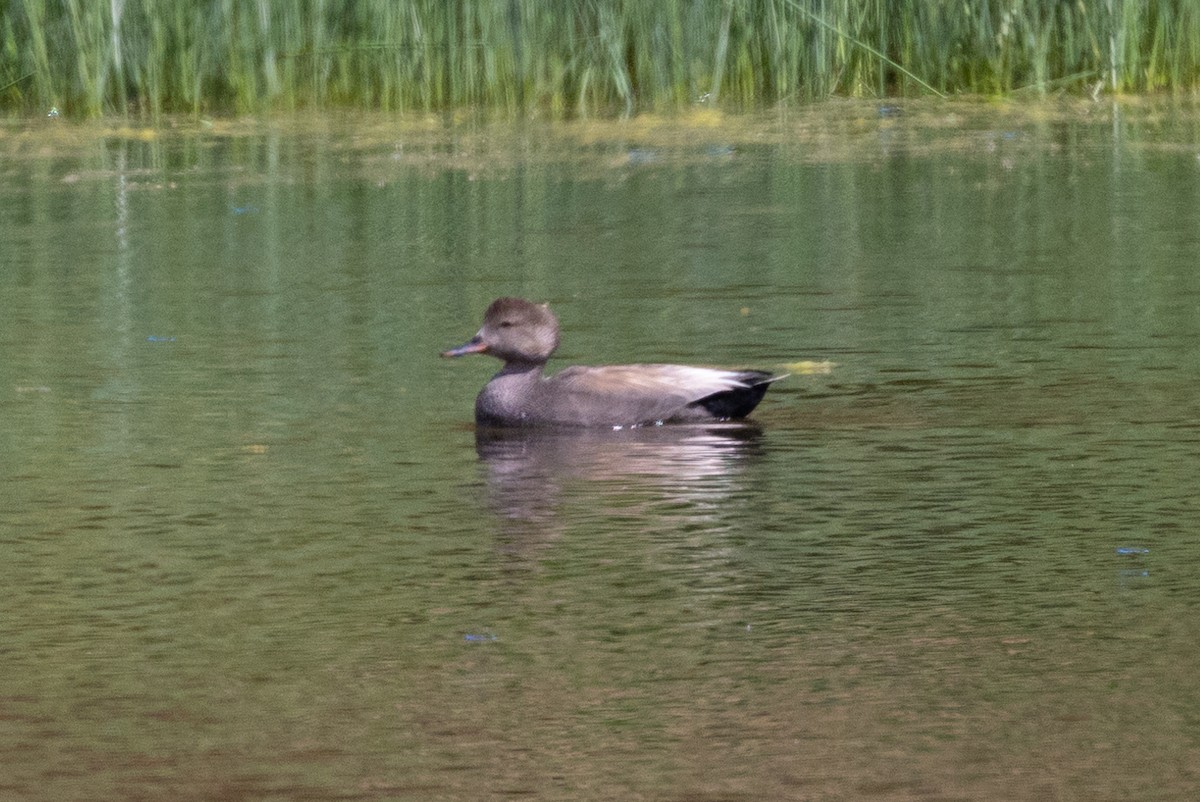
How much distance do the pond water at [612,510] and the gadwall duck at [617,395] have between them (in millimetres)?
74

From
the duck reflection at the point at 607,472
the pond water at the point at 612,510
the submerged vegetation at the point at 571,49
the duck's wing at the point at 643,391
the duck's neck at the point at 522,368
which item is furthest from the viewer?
the submerged vegetation at the point at 571,49

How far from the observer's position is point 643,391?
6.25 metres

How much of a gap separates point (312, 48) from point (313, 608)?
1047 cm

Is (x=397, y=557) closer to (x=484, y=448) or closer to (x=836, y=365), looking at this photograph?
(x=484, y=448)

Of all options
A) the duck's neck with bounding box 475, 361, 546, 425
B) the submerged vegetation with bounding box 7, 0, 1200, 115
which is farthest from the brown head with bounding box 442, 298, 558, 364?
the submerged vegetation with bounding box 7, 0, 1200, 115

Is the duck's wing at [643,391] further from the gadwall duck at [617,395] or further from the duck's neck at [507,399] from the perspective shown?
the duck's neck at [507,399]

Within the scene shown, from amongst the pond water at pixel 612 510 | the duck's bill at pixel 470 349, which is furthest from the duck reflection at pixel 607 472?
the duck's bill at pixel 470 349

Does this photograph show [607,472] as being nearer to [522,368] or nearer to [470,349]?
[522,368]

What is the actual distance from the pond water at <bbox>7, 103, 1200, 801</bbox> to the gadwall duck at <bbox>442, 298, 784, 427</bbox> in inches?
2.9

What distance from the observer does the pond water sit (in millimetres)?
3420

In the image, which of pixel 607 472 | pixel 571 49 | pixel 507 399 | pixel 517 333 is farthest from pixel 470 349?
pixel 571 49

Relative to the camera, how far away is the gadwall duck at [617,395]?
6.21 m

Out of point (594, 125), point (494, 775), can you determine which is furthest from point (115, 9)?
point (494, 775)

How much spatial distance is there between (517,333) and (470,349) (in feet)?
0.46
